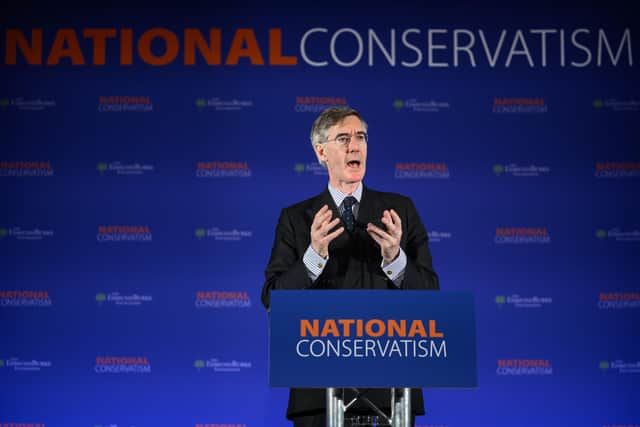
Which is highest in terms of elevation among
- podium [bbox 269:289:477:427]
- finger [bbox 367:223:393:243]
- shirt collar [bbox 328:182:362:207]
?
shirt collar [bbox 328:182:362:207]

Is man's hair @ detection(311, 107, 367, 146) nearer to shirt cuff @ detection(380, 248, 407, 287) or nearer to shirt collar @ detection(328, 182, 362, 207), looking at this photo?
shirt collar @ detection(328, 182, 362, 207)

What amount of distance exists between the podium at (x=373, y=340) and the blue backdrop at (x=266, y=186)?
131 inches

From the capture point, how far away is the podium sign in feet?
7.36

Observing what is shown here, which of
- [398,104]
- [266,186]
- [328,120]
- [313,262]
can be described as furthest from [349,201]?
[398,104]

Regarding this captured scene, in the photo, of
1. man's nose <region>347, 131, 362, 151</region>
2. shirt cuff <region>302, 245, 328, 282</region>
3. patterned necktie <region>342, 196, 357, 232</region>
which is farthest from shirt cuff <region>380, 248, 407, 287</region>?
man's nose <region>347, 131, 362, 151</region>

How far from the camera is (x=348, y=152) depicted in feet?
10.2

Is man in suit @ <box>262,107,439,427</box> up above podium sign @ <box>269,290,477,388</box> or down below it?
above

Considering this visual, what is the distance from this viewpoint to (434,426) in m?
5.42

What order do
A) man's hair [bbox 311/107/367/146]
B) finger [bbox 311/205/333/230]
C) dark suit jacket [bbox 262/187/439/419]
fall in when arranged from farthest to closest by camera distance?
man's hair [bbox 311/107/367/146], dark suit jacket [bbox 262/187/439/419], finger [bbox 311/205/333/230]

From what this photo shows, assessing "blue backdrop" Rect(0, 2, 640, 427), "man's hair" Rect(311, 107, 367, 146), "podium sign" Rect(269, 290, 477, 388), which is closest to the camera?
"podium sign" Rect(269, 290, 477, 388)

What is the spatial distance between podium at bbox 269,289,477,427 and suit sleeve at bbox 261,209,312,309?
0.43 meters

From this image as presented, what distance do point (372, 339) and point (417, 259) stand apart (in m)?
0.76

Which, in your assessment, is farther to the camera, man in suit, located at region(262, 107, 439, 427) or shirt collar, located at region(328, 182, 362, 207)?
shirt collar, located at region(328, 182, 362, 207)

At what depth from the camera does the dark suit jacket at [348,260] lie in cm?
275
